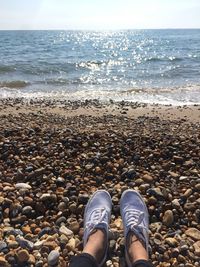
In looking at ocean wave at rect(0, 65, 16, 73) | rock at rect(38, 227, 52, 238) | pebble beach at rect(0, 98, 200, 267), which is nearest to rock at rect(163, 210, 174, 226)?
pebble beach at rect(0, 98, 200, 267)

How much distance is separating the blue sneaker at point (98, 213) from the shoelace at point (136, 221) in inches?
7.1

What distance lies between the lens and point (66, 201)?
11.0 feet

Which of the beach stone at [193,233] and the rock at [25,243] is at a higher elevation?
the rock at [25,243]

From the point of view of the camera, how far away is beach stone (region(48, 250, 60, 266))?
99.0 inches

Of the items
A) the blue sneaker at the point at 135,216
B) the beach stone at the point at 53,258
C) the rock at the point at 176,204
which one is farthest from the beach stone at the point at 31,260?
the rock at the point at 176,204

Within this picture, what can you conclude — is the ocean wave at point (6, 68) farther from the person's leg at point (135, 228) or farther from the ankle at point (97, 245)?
the ankle at point (97, 245)

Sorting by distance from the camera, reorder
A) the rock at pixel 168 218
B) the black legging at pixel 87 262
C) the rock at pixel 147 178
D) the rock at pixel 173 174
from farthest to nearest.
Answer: the rock at pixel 173 174, the rock at pixel 147 178, the rock at pixel 168 218, the black legging at pixel 87 262

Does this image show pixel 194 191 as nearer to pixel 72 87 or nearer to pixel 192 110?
pixel 192 110

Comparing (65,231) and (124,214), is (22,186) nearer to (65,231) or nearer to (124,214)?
(65,231)

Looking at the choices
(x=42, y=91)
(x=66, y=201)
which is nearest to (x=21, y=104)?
(x=42, y=91)

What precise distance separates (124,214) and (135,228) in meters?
0.30

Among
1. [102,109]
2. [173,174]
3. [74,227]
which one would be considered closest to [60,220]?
[74,227]

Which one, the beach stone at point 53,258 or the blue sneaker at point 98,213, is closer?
the beach stone at point 53,258

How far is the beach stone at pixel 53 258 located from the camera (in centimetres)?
252
